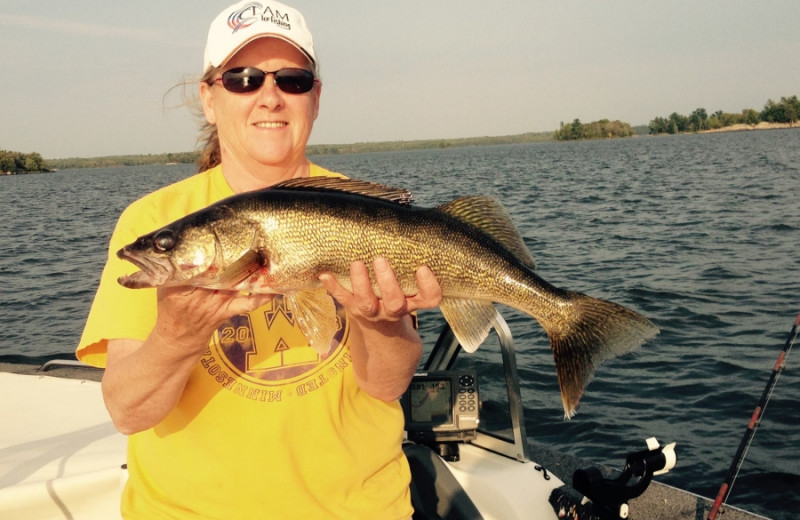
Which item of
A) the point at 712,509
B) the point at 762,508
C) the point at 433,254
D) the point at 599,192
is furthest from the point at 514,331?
the point at 599,192

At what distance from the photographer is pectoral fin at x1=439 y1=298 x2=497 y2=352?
9.96 ft

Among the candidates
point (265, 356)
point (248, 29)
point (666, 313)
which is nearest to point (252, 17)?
point (248, 29)

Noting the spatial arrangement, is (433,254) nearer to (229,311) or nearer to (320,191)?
(320,191)

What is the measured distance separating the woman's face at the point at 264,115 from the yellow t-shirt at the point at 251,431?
1.34 ft

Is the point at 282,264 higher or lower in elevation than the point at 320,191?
lower

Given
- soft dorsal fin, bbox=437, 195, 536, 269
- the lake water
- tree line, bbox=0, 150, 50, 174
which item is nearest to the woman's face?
soft dorsal fin, bbox=437, 195, 536, 269

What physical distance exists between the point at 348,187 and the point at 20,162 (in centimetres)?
15115

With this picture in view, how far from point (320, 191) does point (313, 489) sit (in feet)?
4.09

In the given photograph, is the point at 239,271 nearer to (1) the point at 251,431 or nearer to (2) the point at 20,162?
(1) the point at 251,431

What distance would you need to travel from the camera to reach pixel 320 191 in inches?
110

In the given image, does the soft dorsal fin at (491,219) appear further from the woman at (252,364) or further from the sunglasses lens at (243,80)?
the sunglasses lens at (243,80)

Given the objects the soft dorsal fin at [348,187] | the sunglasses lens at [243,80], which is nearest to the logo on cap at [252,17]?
the sunglasses lens at [243,80]

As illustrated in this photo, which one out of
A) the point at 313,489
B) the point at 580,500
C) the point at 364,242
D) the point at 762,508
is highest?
the point at 364,242

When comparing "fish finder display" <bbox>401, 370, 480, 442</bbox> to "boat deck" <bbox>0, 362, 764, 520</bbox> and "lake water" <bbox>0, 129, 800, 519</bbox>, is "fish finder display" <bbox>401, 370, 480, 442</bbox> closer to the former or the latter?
"boat deck" <bbox>0, 362, 764, 520</bbox>
